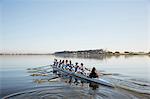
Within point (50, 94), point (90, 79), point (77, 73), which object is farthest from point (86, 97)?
point (77, 73)

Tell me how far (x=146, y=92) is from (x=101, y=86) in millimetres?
2751

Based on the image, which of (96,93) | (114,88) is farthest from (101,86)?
(96,93)

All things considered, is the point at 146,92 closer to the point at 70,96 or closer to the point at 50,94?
the point at 70,96

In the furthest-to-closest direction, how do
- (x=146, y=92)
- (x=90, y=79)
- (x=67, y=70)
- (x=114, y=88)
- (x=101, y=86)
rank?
(x=67, y=70), (x=90, y=79), (x=101, y=86), (x=114, y=88), (x=146, y=92)

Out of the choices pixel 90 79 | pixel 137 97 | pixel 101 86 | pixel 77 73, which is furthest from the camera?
pixel 77 73

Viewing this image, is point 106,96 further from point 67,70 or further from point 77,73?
point 67,70

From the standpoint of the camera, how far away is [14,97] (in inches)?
369

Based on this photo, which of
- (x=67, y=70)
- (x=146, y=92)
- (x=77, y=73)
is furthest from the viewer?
(x=67, y=70)

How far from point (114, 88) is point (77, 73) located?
5.85m

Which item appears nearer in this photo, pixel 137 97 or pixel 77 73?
pixel 137 97

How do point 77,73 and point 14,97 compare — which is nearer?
point 14,97

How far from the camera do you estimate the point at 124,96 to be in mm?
9492

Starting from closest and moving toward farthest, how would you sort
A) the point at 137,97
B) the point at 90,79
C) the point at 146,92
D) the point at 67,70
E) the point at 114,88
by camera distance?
the point at 137,97
the point at 146,92
the point at 114,88
the point at 90,79
the point at 67,70

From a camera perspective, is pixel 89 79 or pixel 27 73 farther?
pixel 27 73
